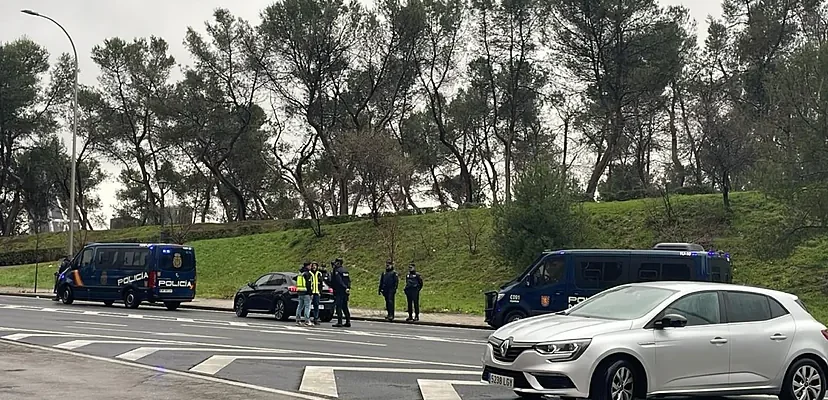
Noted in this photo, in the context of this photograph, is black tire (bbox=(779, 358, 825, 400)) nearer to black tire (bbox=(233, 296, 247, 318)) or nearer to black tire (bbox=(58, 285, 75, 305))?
black tire (bbox=(233, 296, 247, 318))

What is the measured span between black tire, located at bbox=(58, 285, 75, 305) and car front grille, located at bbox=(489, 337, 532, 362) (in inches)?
978

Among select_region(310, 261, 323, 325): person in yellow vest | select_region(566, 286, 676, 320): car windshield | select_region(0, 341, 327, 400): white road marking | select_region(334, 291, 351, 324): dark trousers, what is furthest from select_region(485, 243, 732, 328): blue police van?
select_region(0, 341, 327, 400): white road marking

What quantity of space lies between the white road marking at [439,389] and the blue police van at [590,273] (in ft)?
28.0

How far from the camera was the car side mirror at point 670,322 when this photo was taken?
387 inches

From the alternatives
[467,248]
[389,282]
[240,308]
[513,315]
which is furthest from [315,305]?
[467,248]

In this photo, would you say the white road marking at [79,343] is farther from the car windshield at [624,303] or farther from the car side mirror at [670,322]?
the car side mirror at [670,322]

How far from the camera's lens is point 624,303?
416 inches

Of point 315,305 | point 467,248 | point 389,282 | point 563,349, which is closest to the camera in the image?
point 563,349

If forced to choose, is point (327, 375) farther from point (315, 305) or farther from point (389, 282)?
point (389, 282)

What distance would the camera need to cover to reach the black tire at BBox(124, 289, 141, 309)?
2992 centimetres

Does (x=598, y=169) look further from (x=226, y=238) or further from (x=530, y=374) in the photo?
(x=530, y=374)

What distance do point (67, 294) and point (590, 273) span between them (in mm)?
19602

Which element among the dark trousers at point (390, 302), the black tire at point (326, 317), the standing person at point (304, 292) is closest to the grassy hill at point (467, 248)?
the dark trousers at point (390, 302)

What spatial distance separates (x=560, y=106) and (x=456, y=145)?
15268 mm
